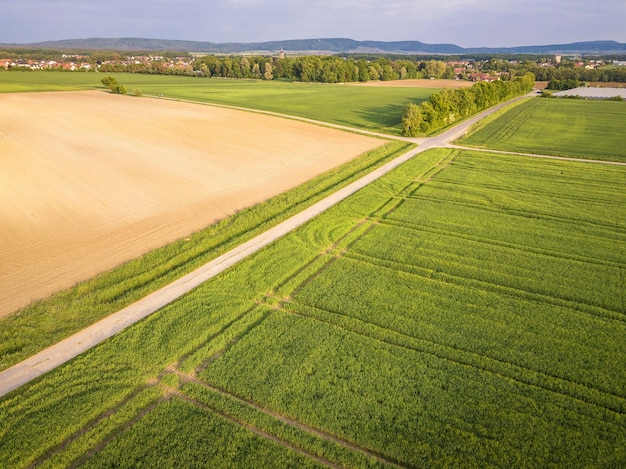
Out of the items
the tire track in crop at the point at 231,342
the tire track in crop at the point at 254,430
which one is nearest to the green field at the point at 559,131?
the tire track in crop at the point at 231,342

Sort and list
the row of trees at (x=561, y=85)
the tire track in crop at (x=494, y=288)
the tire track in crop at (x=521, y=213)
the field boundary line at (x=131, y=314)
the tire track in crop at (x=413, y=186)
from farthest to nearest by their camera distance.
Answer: the row of trees at (x=561, y=85) < the tire track in crop at (x=413, y=186) < the tire track in crop at (x=521, y=213) < the tire track in crop at (x=494, y=288) < the field boundary line at (x=131, y=314)

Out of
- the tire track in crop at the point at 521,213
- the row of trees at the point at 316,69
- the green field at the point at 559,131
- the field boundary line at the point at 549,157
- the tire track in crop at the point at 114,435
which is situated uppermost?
the row of trees at the point at 316,69

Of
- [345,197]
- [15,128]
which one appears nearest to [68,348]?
[345,197]

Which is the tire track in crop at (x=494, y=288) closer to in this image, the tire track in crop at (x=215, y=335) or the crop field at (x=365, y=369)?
the crop field at (x=365, y=369)

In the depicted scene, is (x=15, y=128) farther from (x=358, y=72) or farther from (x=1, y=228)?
(x=358, y=72)

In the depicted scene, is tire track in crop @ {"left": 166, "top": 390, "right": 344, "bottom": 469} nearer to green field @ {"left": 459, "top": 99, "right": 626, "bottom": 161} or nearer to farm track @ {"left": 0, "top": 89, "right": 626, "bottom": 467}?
farm track @ {"left": 0, "top": 89, "right": 626, "bottom": 467}

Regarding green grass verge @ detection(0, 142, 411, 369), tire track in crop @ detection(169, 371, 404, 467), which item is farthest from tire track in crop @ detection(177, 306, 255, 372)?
green grass verge @ detection(0, 142, 411, 369)
